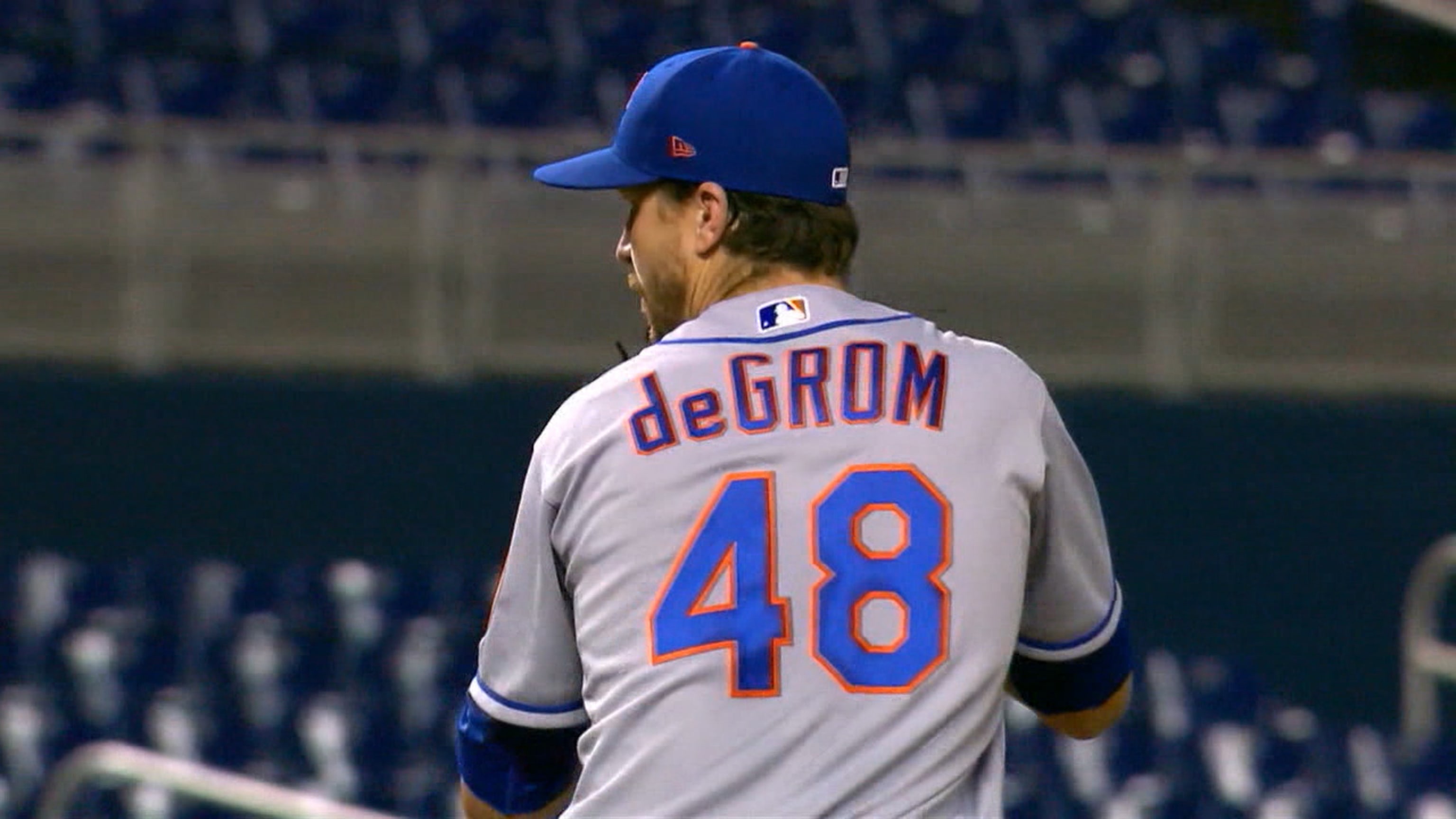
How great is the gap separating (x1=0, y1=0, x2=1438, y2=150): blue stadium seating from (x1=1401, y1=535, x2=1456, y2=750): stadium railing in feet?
9.81

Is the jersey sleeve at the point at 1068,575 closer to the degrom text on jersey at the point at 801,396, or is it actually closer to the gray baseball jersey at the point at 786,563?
the gray baseball jersey at the point at 786,563

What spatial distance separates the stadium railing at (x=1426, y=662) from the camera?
25.1ft

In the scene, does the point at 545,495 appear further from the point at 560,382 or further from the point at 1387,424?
the point at 1387,424

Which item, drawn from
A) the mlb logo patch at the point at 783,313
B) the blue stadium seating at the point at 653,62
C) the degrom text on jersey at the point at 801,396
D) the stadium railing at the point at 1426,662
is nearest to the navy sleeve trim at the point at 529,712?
the degrom text on jersey at the point at 801,396

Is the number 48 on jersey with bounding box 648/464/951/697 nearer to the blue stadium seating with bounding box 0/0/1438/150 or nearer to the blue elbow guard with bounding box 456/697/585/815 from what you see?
the blue elbow guard with bounding box 456/697/585/815

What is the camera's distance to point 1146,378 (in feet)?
28.8

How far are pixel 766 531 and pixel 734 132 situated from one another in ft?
1.16

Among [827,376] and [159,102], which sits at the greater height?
[827,376]

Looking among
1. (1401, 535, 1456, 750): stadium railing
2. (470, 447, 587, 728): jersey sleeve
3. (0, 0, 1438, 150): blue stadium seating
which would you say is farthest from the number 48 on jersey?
(0, 0, 1438, 150): blue stadium seating

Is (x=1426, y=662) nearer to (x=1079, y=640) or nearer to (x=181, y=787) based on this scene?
(x=181, y=787)

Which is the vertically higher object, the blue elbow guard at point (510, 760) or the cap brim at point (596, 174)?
the cap brim at point (596, 174)

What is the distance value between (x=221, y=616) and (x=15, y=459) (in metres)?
1.55

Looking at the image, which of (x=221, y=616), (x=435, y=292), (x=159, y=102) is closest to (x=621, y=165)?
(x=221, y=616)

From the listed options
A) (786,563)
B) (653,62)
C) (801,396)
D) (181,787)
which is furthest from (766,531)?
(653,62)
